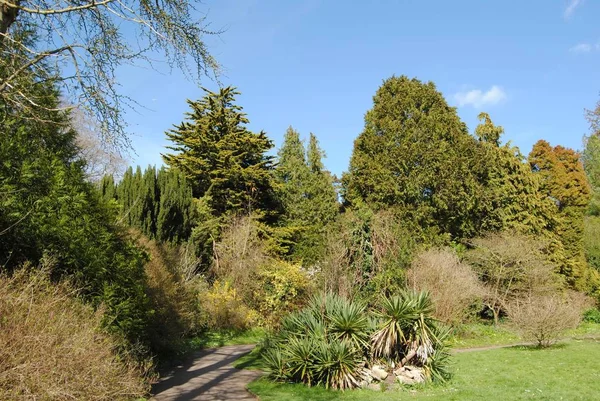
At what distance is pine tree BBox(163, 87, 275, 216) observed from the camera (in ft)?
→ 85.3

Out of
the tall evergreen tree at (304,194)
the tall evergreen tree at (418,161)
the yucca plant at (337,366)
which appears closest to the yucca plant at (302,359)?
the yucca plant at (337,366)

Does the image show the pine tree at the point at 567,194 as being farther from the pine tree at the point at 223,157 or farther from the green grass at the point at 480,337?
the pine tree at the point at 223,157

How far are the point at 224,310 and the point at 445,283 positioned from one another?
374 inches

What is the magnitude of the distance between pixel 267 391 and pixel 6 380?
6.36 m

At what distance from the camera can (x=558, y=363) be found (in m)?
12.9

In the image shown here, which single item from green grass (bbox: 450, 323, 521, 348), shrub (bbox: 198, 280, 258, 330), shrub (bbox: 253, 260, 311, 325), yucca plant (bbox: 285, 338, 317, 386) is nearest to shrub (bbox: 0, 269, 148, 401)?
yucca plant (bbox: 285, 338, 317, 386)

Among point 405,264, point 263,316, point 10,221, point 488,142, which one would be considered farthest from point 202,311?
point 488,142

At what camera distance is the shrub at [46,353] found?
3867 mm

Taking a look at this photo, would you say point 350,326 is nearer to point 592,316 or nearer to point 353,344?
point 353,344

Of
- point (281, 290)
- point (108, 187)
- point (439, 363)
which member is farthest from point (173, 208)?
point (439, 363)

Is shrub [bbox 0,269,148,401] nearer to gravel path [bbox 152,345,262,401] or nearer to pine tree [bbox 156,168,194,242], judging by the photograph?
gravel path [bbox 152,345,262,401]

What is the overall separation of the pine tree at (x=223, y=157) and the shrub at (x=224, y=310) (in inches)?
278

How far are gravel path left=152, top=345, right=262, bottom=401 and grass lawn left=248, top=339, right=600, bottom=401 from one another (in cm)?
56

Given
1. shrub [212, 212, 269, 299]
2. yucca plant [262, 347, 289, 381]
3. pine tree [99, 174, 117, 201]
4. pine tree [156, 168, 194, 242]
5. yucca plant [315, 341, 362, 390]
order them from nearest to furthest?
yucca plant [315, 341, 362, 390], yucca plant [262, 347, 289, 381], pine tree [99, 174, 117, 201], pine tree [156, 168, 194, 242], shrub [212, 212, 269, 299]
